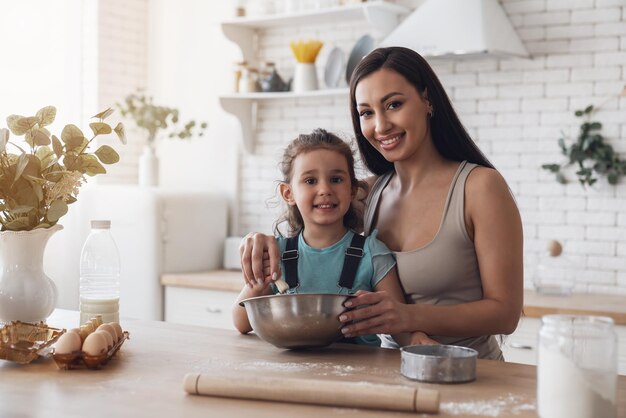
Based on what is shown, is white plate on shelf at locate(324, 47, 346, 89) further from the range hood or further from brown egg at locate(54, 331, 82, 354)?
brown egg at locate(54, 331, 82, 354)

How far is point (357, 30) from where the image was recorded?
4.71 m

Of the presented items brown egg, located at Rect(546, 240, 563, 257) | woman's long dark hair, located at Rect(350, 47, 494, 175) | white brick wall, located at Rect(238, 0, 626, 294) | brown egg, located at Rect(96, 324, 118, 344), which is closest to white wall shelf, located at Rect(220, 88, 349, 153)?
white brick wall, located at Rect(238, 0, 626, 294)

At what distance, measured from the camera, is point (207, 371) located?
5.95 feet

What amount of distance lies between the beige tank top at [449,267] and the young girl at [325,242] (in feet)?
0.17

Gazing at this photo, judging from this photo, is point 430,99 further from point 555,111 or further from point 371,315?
point 555,111

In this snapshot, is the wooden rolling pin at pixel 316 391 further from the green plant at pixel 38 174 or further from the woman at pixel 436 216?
the green plant at pixel 38 174

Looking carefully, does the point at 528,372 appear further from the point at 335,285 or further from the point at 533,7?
the point at 533,7

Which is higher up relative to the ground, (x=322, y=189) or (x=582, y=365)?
(x=322, y=189)

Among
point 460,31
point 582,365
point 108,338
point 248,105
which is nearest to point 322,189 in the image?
point 108,338

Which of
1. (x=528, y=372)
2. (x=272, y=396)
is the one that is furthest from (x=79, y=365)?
(x=528, y=372)

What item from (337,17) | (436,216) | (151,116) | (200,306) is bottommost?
(200,306)

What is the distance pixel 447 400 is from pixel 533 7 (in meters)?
3.02

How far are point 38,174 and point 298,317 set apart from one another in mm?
819

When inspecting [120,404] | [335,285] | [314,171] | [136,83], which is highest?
[136,83]
